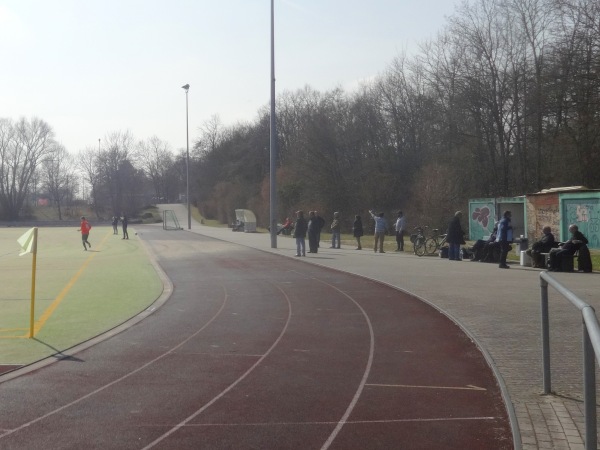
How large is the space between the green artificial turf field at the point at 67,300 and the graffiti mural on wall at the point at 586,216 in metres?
12.7

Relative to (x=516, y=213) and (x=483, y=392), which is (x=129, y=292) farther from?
(x=516, y=213)

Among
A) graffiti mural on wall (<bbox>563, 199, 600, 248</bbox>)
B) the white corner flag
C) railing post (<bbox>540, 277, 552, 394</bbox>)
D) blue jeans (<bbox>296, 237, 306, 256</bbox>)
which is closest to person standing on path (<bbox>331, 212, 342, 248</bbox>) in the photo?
blue jeans (<bbox>296, 237, 306, 256</bbox>)

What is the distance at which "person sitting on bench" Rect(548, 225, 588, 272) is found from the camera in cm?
1928

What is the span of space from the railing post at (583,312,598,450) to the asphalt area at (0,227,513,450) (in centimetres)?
98

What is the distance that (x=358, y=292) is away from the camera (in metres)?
15.9

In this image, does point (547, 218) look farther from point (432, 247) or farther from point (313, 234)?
point (313, 234)

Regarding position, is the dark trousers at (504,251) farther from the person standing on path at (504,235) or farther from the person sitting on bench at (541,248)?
the person sitting on bench at (541,248)

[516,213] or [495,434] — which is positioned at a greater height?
[516,213]

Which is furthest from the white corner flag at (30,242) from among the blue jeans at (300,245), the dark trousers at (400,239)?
the dark trousers at (400,239)

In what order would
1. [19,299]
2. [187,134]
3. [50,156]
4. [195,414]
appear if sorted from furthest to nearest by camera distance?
[50,156] → [187,134] → [19,299] → [195,414]

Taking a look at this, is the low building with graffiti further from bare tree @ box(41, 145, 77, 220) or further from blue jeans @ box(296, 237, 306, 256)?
bare tree @ box(41, 145, 77, 220)

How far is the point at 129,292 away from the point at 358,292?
5109 mm

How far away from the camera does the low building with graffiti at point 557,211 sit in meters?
22.8

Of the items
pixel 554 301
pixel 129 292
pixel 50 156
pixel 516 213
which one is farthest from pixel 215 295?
pixel 50 156
